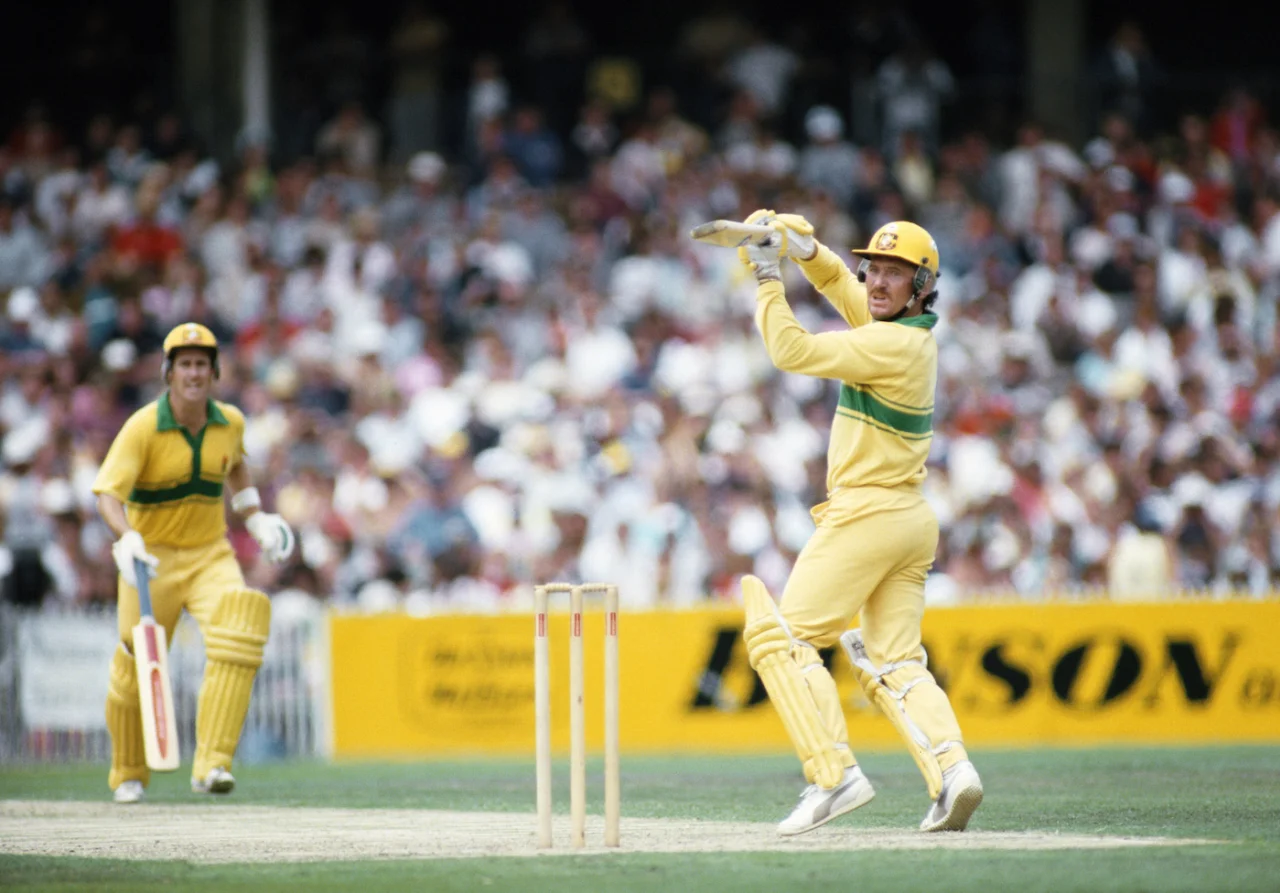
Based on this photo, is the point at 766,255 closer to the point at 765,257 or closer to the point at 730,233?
the point at 765,257

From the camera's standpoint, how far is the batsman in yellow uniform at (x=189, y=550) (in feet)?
36.1

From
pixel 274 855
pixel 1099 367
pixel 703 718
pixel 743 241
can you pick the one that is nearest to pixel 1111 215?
pixel 1099 367

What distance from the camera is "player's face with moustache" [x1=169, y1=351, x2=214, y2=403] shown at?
435 inches

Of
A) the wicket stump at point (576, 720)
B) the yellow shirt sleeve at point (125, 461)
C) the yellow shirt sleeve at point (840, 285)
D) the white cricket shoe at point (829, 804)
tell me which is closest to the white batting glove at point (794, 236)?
the yellow shirt sleeve at point (840, 285)

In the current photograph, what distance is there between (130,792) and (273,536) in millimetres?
1624

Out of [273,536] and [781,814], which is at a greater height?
[273,536]

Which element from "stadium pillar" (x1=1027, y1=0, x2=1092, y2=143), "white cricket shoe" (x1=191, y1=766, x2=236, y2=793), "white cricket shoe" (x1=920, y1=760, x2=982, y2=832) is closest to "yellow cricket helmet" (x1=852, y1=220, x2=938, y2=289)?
"white cricket shoe" (x1=920, y1=760, x2=982, y2=832)

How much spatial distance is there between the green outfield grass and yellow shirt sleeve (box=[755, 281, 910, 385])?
6.47ft

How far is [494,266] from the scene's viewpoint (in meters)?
20.6

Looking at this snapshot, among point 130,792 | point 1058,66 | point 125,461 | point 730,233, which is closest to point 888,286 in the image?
point 730,233

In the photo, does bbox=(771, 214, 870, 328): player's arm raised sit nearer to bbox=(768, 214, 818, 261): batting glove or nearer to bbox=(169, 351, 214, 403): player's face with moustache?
bbox=(768, 214, 818, 261): batting glove

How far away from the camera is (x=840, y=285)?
9.18m

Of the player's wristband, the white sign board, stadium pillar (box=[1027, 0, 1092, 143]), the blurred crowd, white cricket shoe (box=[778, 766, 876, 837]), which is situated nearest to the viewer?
white cricket shoe (box=[778, 766, 876, 837])

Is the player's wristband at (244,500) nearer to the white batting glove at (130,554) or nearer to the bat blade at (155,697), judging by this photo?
the white batting glove at (130,554)
